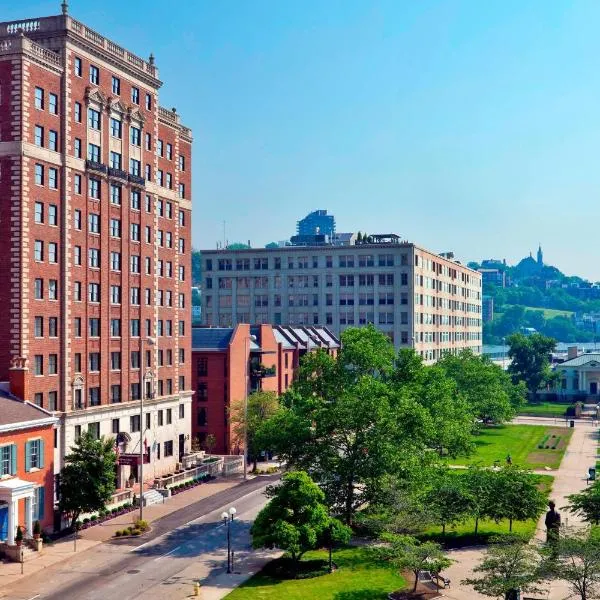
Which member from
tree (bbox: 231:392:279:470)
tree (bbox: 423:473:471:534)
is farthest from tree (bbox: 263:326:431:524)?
tree (bbox: 231:392:279:470)

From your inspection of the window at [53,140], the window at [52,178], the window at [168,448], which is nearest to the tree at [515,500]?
the window at [168,448]

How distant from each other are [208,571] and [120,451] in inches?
984

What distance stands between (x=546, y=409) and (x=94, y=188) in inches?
4601

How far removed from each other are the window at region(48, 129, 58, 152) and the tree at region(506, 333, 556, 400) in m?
127

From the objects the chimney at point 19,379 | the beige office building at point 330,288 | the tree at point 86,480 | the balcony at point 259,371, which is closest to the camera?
the tree at point 86,480

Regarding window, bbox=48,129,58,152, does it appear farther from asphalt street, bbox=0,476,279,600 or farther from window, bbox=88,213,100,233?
asphalt street, bbox=0,476,279,600

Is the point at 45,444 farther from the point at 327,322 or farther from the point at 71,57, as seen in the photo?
the point at 327,322

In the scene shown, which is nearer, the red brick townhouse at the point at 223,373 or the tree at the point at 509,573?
the tree at the point at 509,573

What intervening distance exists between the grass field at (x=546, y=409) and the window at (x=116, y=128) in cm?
10345

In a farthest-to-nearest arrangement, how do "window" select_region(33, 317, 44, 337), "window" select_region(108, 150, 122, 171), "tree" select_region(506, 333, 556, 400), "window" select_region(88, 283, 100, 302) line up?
"tree" select_region(506, 333, 556, 400) < "window" select_region(108, 150, 122, 171) < "window" select_region(88, 283, 100, 302) < "window" select_region(33, 317, 44, 337)

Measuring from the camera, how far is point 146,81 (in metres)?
80.9

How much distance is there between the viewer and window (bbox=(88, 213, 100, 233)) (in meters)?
71.5

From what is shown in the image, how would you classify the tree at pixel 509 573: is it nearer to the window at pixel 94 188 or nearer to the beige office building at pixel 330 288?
the window at pixel 94 188

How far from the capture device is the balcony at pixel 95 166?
2790 inches
